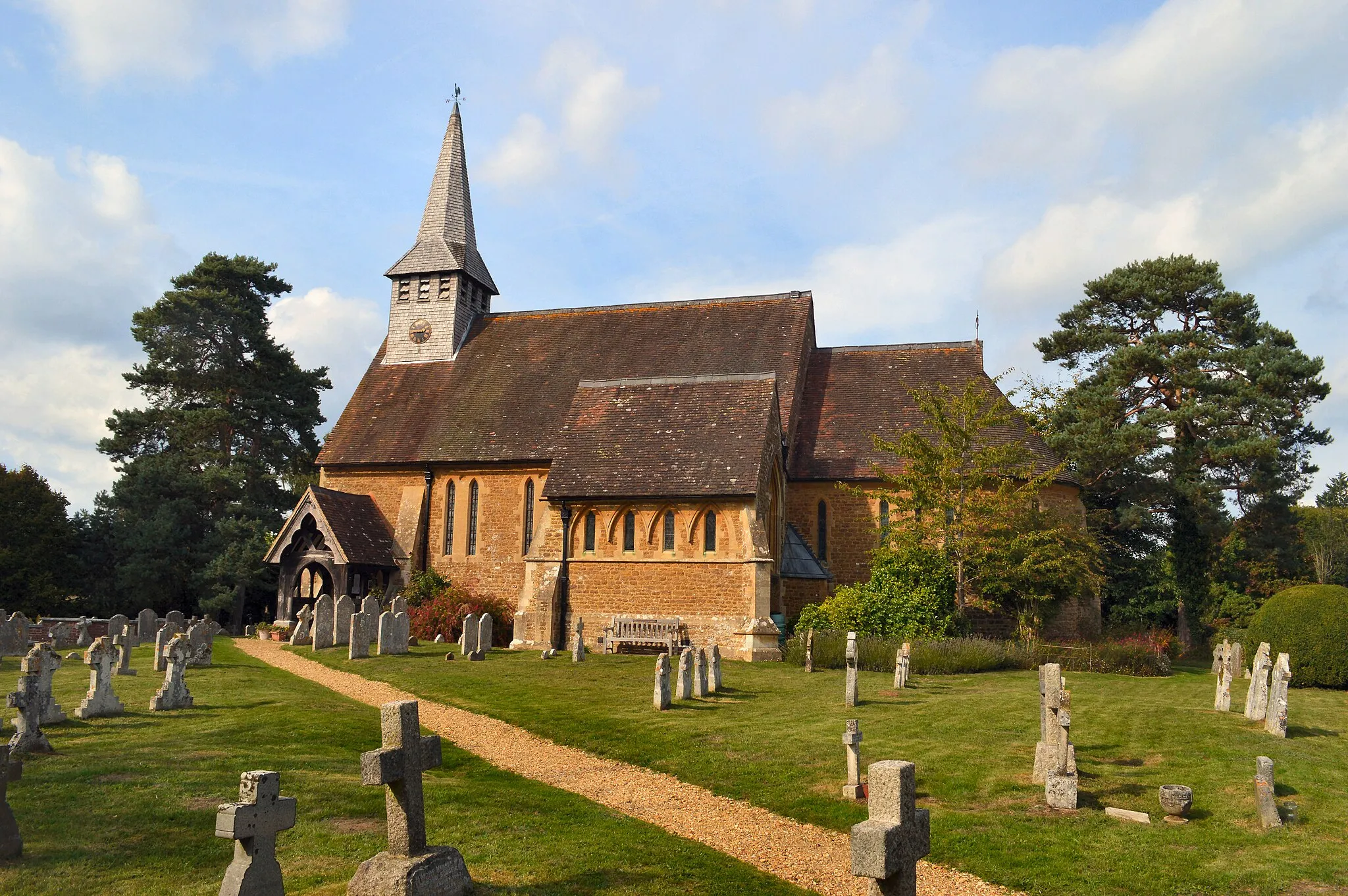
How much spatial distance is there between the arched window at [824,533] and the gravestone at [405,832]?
23.0 meters

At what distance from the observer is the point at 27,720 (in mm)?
10805

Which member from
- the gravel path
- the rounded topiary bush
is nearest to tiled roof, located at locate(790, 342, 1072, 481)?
the rounded topiary bush

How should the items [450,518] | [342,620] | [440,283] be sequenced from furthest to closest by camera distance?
1. [440,283]
2. [450,518]
3. [342,620]

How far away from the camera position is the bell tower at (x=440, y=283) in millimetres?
35938

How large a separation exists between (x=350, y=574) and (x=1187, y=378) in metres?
28.9

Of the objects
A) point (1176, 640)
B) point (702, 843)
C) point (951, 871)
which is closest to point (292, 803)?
point (702, 843)

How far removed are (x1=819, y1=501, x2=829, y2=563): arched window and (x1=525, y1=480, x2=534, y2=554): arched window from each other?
9.17 meters

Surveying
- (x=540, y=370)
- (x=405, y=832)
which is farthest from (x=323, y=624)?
(x=405, y=832)

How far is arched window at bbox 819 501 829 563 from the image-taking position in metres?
29.2

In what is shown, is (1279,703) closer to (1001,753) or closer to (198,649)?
(1001,753)

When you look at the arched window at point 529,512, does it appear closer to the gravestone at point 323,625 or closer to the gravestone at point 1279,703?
the gravestone at point 323,625

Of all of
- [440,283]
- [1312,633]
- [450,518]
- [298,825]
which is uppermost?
[440,283]

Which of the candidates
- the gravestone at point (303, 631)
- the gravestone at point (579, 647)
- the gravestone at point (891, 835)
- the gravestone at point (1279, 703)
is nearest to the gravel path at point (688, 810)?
the gravestone at point (891, 835)

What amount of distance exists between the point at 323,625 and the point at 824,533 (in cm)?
1486
